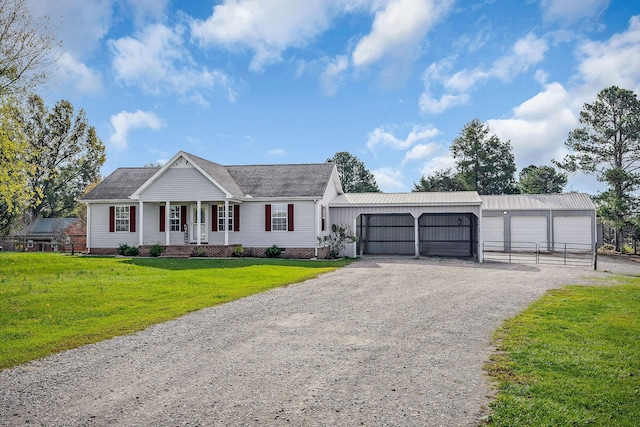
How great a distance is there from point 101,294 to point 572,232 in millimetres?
27784

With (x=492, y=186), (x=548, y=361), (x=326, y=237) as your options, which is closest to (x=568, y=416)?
(x=548, y=361)

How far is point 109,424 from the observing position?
4.24m

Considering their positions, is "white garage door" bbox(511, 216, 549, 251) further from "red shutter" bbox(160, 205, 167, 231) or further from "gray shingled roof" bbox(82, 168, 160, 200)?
"gray shingled roof" bbox(82, 168, 160, 200)

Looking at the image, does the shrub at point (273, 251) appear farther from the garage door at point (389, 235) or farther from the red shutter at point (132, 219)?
the red shutter at point (132, 219)

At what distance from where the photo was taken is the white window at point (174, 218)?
25.8 metres

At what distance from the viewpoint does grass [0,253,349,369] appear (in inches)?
295

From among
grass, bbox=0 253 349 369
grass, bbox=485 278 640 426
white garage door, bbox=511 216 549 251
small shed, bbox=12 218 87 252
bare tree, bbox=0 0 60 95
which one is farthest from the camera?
small shed, bbox=12 218 87 252

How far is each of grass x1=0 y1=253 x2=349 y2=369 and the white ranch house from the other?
14.6 ft

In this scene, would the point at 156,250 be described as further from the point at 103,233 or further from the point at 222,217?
the point at 103,233

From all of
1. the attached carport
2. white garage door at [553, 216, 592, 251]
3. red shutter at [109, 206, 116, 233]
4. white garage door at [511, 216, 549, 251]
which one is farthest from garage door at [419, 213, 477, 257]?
red shutter at [109, 206, 116, 233]

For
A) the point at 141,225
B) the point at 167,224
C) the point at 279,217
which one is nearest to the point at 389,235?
the point at 279,217

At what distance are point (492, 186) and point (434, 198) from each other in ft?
86.4

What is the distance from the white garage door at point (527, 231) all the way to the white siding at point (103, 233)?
23.2m

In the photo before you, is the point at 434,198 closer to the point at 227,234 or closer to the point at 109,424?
the point at 227,234
